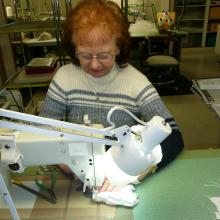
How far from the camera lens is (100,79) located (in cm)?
107

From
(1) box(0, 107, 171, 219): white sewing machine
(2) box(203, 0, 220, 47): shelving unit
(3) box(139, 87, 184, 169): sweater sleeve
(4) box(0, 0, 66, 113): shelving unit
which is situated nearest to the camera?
(1) box(0, 107, 171, 219): white sewing machine

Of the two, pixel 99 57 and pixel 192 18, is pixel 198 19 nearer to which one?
pixel 192 18

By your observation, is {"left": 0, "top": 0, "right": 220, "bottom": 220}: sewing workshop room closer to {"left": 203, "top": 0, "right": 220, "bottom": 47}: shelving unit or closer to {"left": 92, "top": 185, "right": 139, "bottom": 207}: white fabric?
{"left": 92, "top": 185, "right": 139, "bottom": 207}: white fabric

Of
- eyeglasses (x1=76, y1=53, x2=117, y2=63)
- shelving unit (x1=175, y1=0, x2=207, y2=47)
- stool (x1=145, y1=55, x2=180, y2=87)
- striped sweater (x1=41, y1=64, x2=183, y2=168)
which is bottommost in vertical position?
stool (x1=145, y1=55, x2=180, y2=87)

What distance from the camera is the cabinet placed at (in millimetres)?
5141

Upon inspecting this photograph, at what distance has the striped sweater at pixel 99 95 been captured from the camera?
105 cm

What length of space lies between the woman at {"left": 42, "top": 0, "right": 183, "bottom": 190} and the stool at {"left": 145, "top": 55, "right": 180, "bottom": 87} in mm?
2376

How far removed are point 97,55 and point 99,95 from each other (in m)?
0.20

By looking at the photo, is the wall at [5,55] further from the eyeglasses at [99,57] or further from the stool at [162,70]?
the stool at [162,70]

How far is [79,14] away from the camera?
966mm

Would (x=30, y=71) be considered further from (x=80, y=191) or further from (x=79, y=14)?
(x=80, y=191)

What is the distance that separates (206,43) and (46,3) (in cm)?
343

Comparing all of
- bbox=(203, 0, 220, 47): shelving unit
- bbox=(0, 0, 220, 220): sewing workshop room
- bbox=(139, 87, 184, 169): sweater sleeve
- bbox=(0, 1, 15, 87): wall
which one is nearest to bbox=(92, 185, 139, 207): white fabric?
bbox=(0, 0, 220, 220): sewing workshop room

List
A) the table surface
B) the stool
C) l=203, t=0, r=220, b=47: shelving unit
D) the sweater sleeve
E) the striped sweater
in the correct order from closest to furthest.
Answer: the table surface < the sweater sleeve < the striped sweater < the stool < l=203, t=0, r=220, b=47: shelving unit
